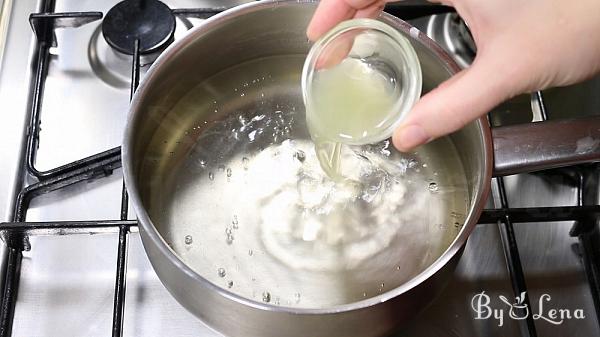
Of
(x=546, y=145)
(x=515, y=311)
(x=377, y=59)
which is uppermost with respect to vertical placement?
(x=377, y=59)

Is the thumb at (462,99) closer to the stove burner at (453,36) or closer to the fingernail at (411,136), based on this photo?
the fingernail at (411,136)

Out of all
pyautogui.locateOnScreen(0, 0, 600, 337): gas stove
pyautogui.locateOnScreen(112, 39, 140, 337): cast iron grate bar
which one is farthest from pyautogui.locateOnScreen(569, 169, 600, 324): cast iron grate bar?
pyautogui.locateOnScreen(112, 39, 140, 337): cast iron grate bar

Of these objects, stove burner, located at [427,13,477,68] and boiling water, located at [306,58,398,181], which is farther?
stove burner, located at [427,13,477,68]

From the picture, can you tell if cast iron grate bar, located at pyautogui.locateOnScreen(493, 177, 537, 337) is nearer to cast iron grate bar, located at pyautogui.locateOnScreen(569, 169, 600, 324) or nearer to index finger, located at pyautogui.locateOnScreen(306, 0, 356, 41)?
cast iron grate bar, located at pyautogui.locateOnScreen(569, 169, 600, 324)

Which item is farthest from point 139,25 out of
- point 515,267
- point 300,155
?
point 515,267

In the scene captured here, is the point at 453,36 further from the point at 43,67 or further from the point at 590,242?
the point at 43,67

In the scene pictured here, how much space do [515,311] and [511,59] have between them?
0.24 meters

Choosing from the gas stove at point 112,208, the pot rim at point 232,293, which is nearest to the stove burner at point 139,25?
the gas stove at point 112,208

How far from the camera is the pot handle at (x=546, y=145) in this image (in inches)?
20.4

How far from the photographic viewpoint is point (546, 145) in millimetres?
520

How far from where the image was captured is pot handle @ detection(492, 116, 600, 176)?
1.70 ft

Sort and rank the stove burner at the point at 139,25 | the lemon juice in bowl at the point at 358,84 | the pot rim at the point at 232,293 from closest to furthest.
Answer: the pot rim at the point at 232,293 → the lemon juice in bowl at the point at 358,84 → the stove burner at the point at 139,25

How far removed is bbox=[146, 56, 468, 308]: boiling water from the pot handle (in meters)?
0.11

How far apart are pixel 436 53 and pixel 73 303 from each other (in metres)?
0.39
